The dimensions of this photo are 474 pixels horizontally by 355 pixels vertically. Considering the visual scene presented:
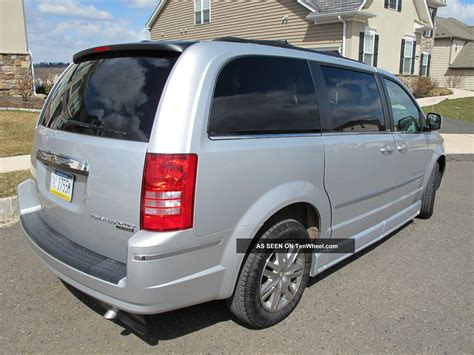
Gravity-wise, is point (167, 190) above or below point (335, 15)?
below

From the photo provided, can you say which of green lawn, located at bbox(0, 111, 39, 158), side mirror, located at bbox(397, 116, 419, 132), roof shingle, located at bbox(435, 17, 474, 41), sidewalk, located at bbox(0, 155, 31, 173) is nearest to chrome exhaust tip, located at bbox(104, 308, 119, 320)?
side mirror, located at bbox(397, 116, 419, 132)

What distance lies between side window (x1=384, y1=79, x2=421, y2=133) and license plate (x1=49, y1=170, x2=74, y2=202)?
2.97 m

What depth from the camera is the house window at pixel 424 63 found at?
82.7 ft

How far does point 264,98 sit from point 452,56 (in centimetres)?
4217

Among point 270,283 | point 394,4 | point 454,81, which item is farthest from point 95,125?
point 454,81

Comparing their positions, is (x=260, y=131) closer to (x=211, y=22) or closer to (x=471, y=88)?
(x=211, y=22)

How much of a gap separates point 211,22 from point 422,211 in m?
19.5

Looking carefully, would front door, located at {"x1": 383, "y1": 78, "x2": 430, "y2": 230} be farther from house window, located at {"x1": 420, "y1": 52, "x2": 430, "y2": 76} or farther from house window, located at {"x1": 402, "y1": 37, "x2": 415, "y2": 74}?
house window, located at {"x1": 420, "y1": 52, "x2": 430, "y2": 76}

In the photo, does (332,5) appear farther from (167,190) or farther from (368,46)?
(167,190)

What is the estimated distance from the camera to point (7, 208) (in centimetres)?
486

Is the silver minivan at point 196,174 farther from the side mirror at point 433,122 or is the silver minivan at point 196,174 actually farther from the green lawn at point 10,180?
the green lawn at point 10,180

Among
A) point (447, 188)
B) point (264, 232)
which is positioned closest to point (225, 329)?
point (264, 232)

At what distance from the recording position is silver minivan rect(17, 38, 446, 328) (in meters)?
2.19

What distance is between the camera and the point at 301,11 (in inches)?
732
